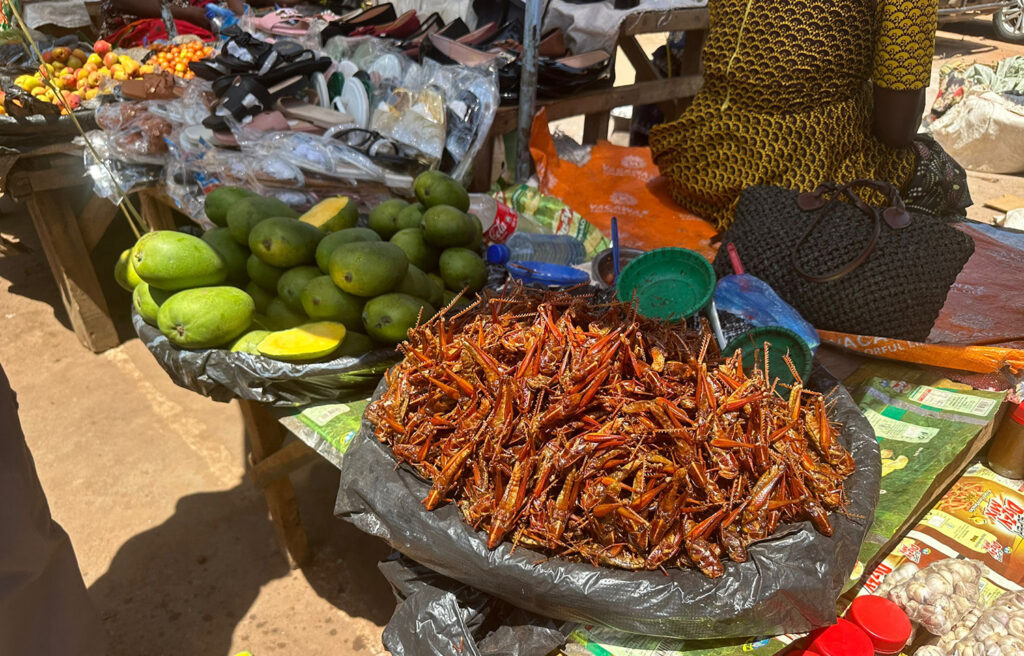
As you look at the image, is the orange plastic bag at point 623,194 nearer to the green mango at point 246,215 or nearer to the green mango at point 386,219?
the green mango at point 386,219

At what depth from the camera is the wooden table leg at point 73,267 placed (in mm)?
3527

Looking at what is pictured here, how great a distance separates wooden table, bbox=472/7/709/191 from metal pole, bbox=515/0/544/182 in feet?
0.39

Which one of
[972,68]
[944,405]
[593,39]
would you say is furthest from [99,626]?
[972,68]

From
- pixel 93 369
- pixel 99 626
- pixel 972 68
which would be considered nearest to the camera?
pixel 99 626

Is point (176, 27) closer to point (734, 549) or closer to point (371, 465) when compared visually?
point (371, 465)

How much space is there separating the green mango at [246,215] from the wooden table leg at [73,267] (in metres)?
2.29

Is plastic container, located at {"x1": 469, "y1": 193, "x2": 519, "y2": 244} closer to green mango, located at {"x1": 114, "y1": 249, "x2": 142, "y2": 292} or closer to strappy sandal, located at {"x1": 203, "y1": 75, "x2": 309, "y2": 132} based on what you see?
strappy sandal, located at {"x1": 203, "y1": 75, "x2": 309, "y2": 132}

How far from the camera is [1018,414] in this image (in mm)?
2057

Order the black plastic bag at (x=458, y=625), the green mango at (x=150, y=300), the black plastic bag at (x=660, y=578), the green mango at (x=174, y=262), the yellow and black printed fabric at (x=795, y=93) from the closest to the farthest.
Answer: the black plastic bag at (x=660, y=578) < the black plastic bag at (x=458, y=625) < the green mango at (x=174, y=262) < the green mango at (x=150, y=300) < the yellow and black printed fabric at (x=795, y=93)

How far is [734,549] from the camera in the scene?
1.24 meters

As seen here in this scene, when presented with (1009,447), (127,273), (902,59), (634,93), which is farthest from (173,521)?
(902,59)

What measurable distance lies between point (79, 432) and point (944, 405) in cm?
394

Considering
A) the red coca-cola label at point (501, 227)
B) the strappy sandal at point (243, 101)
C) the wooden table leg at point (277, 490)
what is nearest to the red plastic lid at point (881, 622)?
the red coca-cola label at point (501, 227)

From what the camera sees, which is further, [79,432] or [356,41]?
[356,41]
